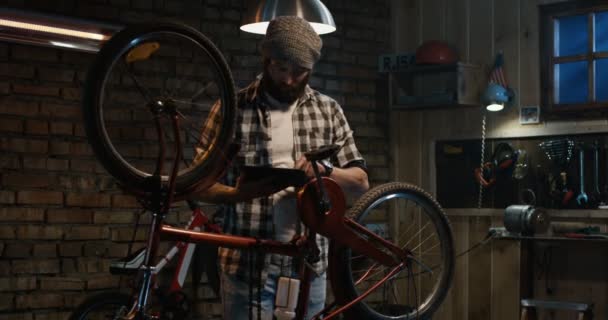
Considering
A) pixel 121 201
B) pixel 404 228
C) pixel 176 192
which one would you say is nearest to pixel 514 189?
pixel 404 228

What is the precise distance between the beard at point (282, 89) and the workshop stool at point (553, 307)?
113 inches

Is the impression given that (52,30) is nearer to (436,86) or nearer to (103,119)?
(436,86)

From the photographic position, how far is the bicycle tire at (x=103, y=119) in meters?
1.65

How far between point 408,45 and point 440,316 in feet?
6.13

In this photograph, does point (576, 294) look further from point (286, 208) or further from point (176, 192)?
point (176, 192)

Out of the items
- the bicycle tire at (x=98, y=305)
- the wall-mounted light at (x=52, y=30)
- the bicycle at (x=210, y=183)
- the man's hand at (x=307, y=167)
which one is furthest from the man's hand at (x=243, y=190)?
the wall-mounted light at (x=52, y=30)

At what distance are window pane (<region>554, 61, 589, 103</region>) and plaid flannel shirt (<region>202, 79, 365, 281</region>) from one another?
9.79 feet

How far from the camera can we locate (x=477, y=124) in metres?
5.43

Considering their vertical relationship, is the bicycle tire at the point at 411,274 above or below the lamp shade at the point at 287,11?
below

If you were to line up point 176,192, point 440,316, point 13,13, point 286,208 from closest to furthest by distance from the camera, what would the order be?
point 176,192 → point 286,208 → point 13,13 → point 440,316

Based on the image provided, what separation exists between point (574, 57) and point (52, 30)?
118 inches

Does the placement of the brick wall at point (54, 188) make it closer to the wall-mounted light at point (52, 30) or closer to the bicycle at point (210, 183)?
the wall-mounted light at point (52, 30)

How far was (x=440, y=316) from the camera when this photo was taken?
5578mm

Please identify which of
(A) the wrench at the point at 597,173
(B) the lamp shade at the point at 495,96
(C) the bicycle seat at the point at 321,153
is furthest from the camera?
(B) the lamp shade at the point at 495,96
